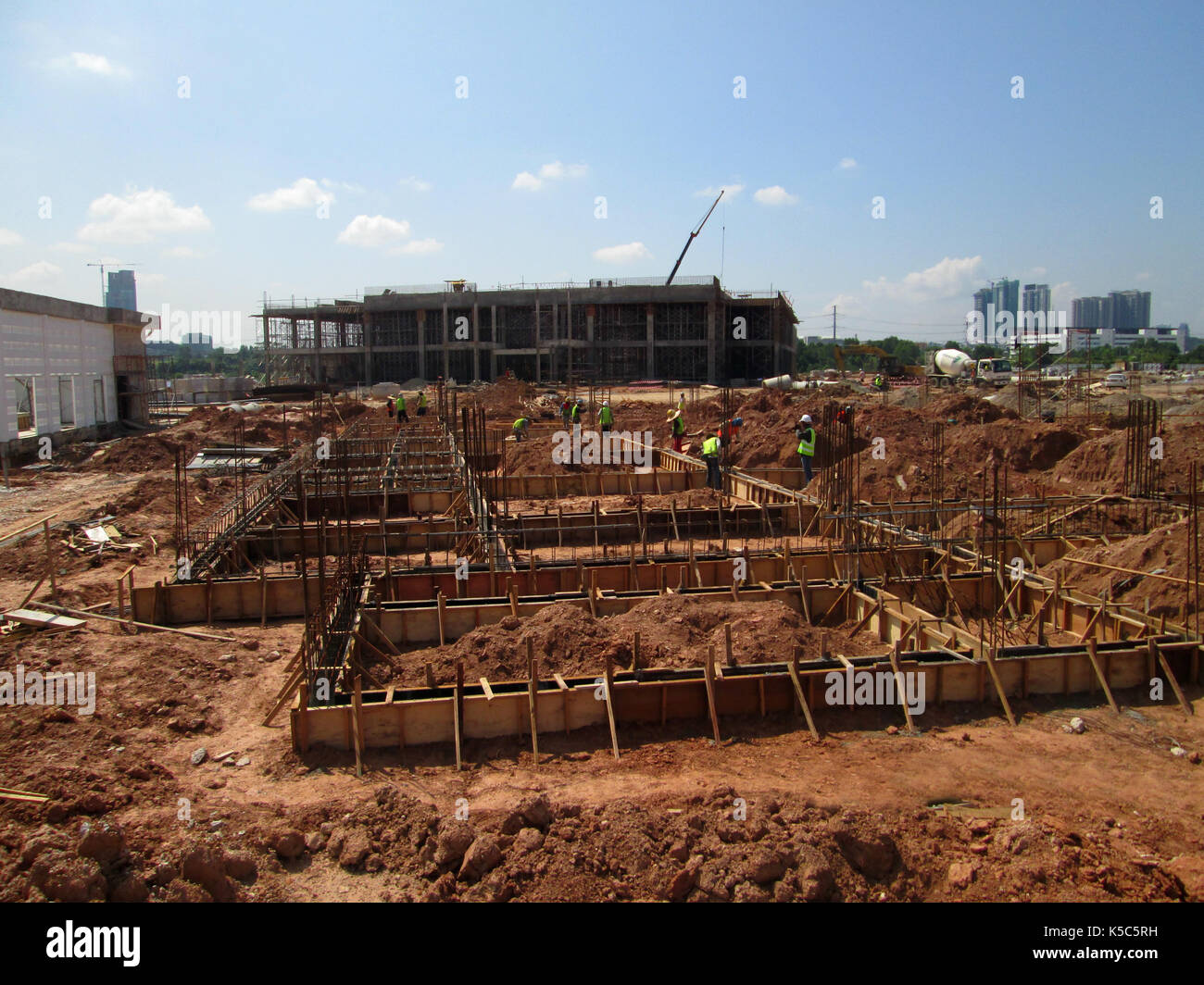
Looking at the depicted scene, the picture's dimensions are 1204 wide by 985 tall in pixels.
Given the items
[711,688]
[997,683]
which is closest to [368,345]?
[711,688]

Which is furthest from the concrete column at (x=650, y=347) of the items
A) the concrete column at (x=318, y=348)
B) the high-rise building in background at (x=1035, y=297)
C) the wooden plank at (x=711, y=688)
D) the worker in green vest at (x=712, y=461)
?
the high-rise building in background at (x=1035, y=297)

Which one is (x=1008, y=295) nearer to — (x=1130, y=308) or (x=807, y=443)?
(x=1130, y=308)

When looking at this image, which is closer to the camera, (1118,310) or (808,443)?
(808,443)

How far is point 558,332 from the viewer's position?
1992 inches

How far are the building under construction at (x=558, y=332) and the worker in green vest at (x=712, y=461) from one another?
3075cm

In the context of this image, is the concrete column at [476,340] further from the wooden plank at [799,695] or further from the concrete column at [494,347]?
the wooden plank at [799,695]

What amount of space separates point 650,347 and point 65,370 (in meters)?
30.6

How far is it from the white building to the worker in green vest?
1621cm

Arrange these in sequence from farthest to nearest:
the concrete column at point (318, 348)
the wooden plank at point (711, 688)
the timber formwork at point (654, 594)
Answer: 1. the concrete column at point (318, 348)
2. the timber formwork at point (654, 594)
3. the wooden plank at point (711, 688)

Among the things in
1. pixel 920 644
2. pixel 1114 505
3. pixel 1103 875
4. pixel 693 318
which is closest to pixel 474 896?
pixel 1103 875

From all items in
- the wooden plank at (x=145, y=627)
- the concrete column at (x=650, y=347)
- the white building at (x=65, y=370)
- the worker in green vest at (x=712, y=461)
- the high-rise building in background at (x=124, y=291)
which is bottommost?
the wooden plank at (x=145, y=627)

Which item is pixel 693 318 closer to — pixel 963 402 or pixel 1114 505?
pixel 963 402

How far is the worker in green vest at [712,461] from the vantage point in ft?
51.8

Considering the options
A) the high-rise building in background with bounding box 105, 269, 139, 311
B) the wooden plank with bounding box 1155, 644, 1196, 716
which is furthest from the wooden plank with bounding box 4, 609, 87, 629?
the high-rise building in background with bounding box 105, 269, 139, 311
